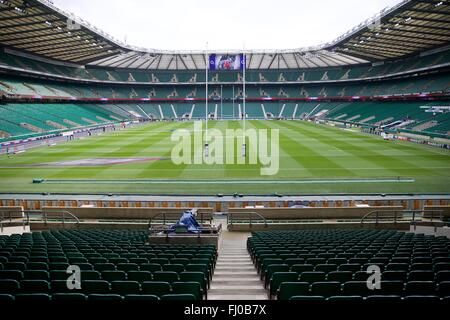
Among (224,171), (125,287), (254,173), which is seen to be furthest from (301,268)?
(224,171)

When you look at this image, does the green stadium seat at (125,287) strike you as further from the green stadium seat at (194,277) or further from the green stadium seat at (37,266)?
the green stadium seat at (37,266)

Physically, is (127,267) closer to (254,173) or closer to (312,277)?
(312,277)

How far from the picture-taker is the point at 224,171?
102 ft

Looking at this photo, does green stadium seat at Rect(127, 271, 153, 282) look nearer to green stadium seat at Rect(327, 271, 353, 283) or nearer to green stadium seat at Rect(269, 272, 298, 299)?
green stadium seat at Rect(269, 272, 298, 299)

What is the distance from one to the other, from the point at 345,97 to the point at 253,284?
3822 inches

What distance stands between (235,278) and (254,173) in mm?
Answer: 21464

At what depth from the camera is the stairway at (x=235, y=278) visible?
24.5 feet

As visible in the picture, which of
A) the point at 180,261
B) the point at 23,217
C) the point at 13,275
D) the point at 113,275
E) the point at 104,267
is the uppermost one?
the point at 13,275

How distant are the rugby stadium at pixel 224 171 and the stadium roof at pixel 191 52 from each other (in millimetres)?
402

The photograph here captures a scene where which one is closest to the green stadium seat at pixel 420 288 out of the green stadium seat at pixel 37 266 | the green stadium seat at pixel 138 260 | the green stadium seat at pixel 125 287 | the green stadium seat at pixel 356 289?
the green stadium seat at pixel 356 289

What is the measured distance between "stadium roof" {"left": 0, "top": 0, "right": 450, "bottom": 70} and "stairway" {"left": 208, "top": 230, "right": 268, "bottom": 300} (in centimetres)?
4111

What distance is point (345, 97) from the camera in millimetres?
97875

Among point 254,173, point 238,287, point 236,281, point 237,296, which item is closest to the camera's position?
point 237,296

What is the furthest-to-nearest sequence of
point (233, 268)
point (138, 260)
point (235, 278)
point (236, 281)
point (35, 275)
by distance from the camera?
point (233, 268)
point (235, 278)
point (236, 281)
point (138, 260)
point (35, 275)
